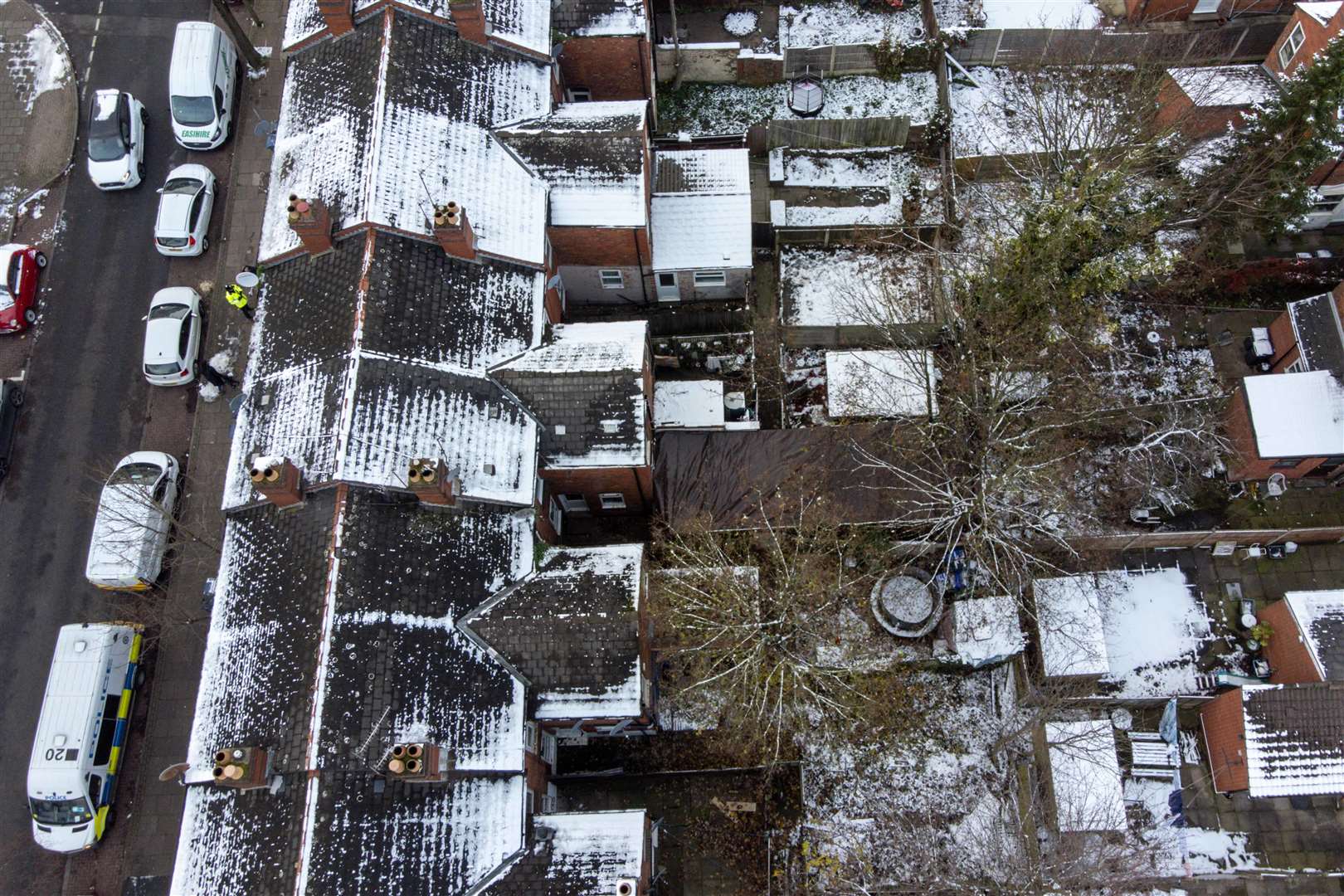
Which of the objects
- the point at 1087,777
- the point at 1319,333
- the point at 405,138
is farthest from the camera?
the point at 1319,333

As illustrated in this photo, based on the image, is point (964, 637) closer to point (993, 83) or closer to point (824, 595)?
point (824, 595)

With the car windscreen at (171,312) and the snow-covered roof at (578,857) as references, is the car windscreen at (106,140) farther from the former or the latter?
the snow-covered roof at (578,857)

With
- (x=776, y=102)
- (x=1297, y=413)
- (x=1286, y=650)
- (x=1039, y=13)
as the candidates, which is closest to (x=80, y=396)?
(x=776, y=102)

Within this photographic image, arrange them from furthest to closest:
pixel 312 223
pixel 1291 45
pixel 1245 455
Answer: pixel 1291 45
pixel 1245 455
pixel 312 223

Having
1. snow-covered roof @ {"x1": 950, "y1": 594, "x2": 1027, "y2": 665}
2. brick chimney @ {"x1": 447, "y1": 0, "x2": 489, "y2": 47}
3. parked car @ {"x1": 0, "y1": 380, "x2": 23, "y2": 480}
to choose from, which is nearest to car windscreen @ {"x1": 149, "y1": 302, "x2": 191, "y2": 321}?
parked car @ {"x1": 0, "y1": 380, "x2": 23, "y2": 480}

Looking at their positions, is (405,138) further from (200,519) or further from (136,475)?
(200,519)

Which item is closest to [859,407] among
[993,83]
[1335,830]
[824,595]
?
[824,595]

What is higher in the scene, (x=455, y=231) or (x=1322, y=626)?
(x=455, y=231)
